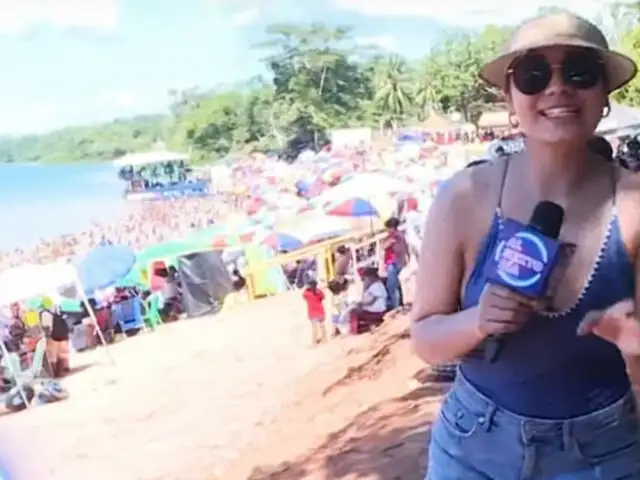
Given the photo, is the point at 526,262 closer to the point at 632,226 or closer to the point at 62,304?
the point at 632,226

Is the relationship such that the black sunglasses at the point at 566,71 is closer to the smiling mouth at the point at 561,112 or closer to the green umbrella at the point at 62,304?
the smiling mouth at the point at 561,112

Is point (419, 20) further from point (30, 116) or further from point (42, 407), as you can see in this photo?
point (42, 407)

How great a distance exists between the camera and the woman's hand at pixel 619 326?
0.77 metres

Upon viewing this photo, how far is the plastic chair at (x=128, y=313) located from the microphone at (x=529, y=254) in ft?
3.34

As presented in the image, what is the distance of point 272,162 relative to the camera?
180 centimetres

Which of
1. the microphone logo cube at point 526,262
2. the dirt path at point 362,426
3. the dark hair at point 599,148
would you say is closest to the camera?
the microphone logo cube at point 526,262

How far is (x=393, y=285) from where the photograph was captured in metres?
1.85

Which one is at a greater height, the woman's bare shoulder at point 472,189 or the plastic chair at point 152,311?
the woman's bare shoulder at point 472,189

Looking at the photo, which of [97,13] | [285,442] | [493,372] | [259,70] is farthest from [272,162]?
[493,372]

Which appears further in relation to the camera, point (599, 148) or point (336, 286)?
point (336, 286)

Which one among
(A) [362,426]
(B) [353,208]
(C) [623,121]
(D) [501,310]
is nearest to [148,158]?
(B) [353,208]

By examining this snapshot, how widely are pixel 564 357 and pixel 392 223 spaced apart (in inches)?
41.4

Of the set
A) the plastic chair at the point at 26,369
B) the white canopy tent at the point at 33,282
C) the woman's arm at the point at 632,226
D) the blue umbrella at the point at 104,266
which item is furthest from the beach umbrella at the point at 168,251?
the woman's arm at the point at 632,226

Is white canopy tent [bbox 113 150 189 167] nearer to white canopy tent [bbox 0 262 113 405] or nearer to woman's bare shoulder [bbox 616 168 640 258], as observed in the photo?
white canopy tent [bbox 0 262 113 405]
